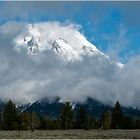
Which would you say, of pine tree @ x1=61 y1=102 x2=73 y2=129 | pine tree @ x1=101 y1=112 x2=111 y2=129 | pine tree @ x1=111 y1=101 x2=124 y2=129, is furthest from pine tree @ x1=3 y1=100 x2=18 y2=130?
pine tree @ x1=111 y1=101 x2=124 y2=129

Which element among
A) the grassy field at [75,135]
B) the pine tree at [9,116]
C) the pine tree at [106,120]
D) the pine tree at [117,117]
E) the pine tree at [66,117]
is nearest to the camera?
the grassy field at [75,135]

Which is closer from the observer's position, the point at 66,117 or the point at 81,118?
the point at 66,117

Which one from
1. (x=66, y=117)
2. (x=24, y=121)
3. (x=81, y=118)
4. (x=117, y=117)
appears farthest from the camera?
(x=81, y=118)

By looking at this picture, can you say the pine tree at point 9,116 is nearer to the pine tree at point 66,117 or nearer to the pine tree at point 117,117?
the pine tree at point 66,117

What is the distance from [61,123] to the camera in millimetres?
117250

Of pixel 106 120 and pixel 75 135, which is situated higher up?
pixel 106 120

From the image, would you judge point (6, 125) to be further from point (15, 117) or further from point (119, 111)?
point (119, 111)

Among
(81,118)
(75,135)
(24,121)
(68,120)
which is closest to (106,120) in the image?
(81,118)

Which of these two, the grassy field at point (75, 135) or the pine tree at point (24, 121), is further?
the pine tree at point (24, 121)

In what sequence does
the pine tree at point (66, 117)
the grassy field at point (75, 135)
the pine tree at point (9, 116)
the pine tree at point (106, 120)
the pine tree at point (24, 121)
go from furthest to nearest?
the pine tree at point (66, 117)
the pine tree at point (106, 120)
the pine tree at point (24, 121)
the pine tree at point (9, 116)
the grassy field at point (75, 135)

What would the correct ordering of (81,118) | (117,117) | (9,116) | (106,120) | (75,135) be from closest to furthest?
(75,135), (9,116), (117,117), (106,120), (81,118)

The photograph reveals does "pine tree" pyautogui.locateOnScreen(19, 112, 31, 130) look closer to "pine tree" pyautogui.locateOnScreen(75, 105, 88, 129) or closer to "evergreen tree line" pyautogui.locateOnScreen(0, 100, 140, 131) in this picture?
"evergreen tree line" pyautogui.locateOnScreen(0, 100, 140, 131)

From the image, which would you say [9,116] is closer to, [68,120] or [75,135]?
[68,120]

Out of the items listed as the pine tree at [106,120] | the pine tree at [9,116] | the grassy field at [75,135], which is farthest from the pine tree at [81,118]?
the grassy field at [75,135]
